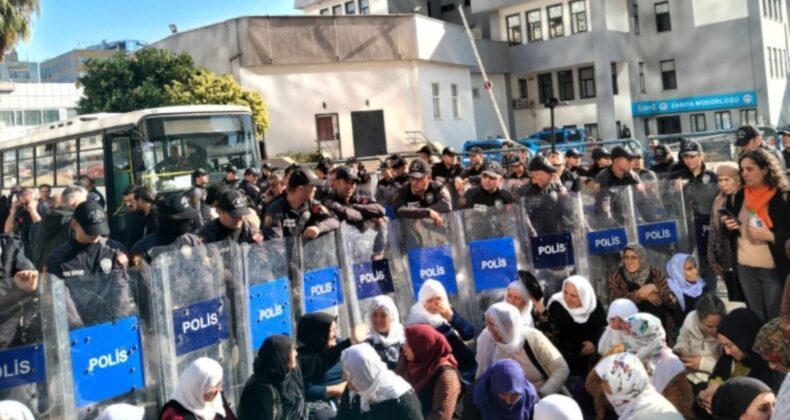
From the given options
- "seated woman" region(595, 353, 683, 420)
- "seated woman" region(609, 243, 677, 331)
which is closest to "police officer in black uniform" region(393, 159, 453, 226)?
"seated woman" region(609, 243, 677, 331)

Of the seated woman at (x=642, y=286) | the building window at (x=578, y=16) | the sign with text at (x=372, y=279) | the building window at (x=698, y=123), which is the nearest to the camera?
the seated woman at (x=642, y=286)

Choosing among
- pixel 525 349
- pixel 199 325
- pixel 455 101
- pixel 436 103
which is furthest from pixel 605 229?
pixel 455 101

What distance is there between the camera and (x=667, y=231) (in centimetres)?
892

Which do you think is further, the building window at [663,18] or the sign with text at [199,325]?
the building window at [663,18]

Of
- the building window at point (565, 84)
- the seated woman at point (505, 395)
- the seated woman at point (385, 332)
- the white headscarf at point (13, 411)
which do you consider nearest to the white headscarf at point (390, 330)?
the seated woman at point (385, 332)

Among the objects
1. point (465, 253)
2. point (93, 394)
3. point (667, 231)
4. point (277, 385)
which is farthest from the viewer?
point (667, 231)

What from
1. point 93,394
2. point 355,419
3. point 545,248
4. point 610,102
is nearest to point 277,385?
point 355,419

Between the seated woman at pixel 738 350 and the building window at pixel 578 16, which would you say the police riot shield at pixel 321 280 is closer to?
the seated woman at pixel 738 350

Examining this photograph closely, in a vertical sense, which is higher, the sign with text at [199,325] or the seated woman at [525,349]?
the sign with text at [199,325]

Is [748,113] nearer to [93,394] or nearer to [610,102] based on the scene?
[610,102]

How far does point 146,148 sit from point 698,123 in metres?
34.1

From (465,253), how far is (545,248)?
0.89 meters

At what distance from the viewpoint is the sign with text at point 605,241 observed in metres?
8.52

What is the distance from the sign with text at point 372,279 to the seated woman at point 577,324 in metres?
1.65
